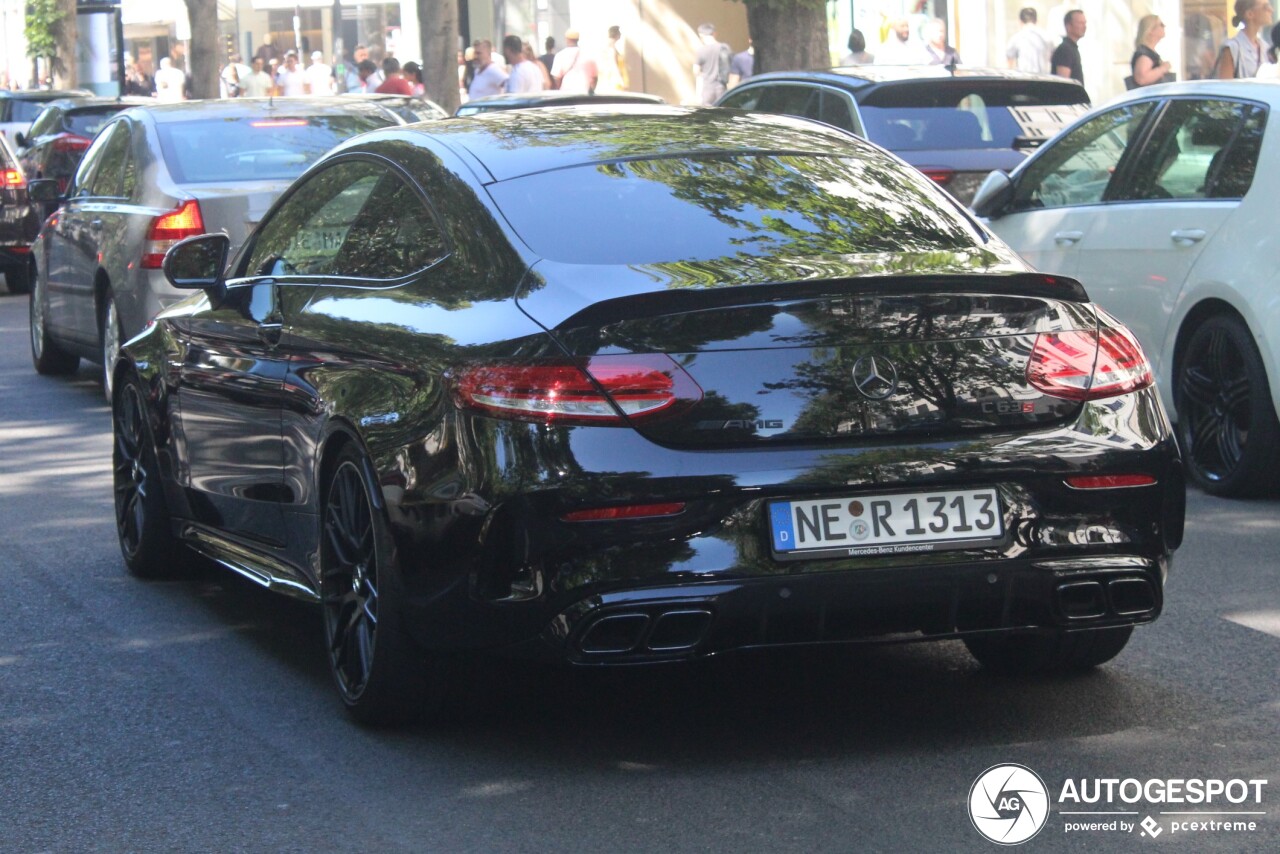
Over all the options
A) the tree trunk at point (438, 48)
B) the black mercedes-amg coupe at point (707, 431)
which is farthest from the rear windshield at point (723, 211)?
the tree trunk at point (438, 48)

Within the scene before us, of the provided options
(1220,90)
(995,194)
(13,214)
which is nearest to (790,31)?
(13,214)

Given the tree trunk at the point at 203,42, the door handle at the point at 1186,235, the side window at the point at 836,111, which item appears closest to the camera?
the door handle at the point at 1186,235

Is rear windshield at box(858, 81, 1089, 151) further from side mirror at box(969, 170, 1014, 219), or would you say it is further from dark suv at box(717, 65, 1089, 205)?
side mirror at box(969, 170, 1014, 219)

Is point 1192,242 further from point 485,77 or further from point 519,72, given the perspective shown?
point 485,77

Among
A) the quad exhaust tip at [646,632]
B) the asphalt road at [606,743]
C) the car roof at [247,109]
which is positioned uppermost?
the car roof at [247,109]

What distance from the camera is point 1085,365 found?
201 inches

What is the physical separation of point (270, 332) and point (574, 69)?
22671 millimetres

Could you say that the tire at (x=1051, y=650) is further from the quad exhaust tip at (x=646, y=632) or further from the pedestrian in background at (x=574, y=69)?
the pedestrian in background at (x=574, y=69)

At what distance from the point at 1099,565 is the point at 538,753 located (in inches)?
54.4

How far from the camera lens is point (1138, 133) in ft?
30.4

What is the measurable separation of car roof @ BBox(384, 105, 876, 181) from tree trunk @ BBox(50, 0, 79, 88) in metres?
41.9

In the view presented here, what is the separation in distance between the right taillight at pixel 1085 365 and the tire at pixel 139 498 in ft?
11.4

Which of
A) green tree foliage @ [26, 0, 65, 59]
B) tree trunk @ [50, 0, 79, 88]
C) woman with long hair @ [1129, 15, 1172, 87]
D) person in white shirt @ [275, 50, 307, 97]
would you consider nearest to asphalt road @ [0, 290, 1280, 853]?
woman with long hair @ [1129, 15, 1172, 87]

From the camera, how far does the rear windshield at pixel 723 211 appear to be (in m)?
5.29
